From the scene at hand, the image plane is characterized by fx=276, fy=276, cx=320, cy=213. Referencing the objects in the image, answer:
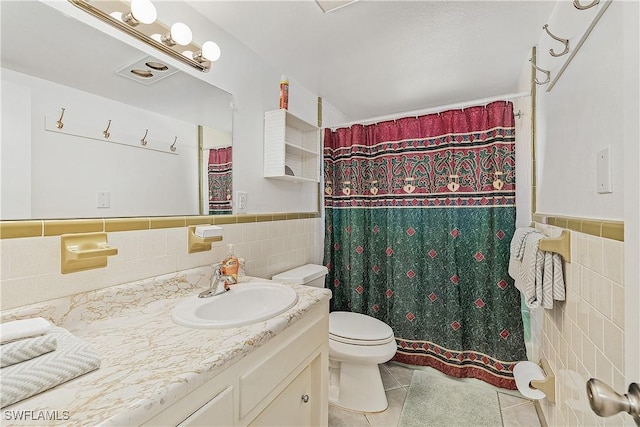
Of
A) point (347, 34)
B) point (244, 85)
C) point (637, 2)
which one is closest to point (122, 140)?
point (244, 85)

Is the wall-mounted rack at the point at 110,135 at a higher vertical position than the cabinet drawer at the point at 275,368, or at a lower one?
higher

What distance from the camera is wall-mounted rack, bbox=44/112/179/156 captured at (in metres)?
0.90

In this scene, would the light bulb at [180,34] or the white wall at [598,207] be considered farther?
the light bulb at [180,34]

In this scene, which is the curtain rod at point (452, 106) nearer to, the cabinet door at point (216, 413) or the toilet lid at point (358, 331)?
the toilet lid at point (358, 331)

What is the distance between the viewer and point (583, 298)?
893mm

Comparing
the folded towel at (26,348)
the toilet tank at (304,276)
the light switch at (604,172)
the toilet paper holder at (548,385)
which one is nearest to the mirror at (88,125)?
the folded towel at (26,348)

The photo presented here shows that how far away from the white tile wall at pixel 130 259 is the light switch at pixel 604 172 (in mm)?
1467

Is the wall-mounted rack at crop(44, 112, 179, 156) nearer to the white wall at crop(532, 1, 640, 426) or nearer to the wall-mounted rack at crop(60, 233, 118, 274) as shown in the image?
the wall-mounted rack at crop(60, 233, 118, 274)

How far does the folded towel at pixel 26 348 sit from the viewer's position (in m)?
0.56

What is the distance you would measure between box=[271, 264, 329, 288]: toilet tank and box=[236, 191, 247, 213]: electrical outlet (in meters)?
0.47

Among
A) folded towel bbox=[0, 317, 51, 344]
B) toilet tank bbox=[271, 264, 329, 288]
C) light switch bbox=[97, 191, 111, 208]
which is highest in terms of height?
light switch bbox=[97, 191, 111, 208]

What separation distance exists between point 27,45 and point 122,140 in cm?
35

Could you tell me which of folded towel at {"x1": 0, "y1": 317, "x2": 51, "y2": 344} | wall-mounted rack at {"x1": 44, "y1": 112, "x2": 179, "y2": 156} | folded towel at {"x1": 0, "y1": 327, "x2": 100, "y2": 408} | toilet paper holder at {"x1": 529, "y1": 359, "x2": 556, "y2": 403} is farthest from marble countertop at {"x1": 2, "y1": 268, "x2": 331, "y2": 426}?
toilet paper holder at {"x1": 529, "y1": 359, "x2": 556, "y2": 403}

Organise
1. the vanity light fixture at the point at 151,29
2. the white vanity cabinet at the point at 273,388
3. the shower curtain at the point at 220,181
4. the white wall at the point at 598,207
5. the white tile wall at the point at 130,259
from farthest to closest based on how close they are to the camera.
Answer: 1. the shower curtain at the point at 220,181
2. the vanity light fixture at the point at 151,29
3. the white tile wall at the point at 130,259
4. the white vanity cabinet at the point at 273,388
5. the white wall at the point at 598,207
